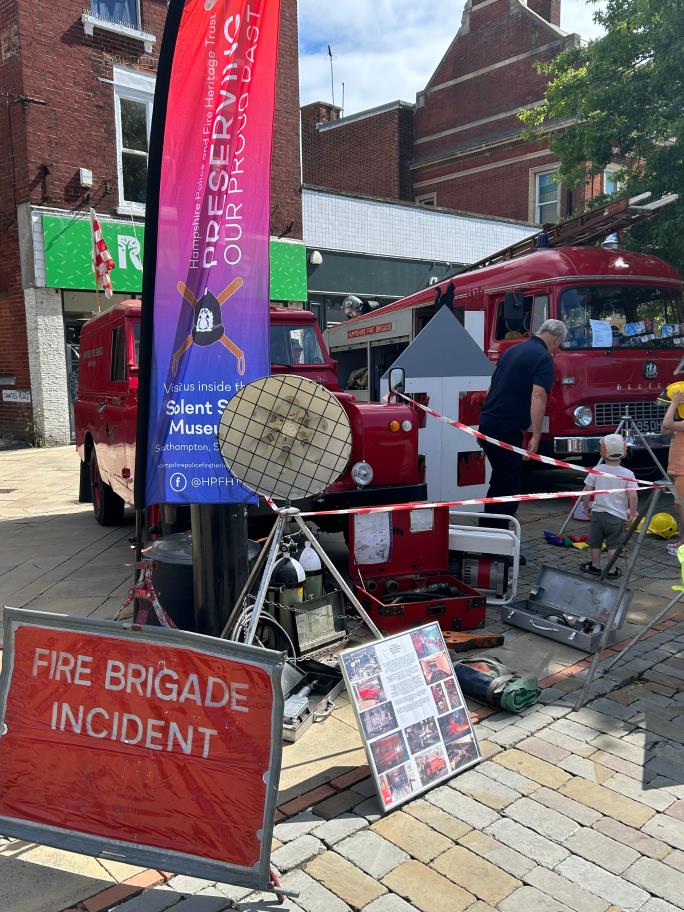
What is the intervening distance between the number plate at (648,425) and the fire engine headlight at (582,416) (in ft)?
2.16

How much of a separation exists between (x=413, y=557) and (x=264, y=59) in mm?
3256

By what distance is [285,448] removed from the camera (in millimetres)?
3422

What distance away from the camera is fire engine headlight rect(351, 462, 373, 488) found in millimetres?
5289

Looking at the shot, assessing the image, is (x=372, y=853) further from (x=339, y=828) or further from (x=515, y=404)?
(x=515, y=404)

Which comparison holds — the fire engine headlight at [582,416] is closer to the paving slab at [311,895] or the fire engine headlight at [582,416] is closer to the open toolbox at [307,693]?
the open toolbox at [307,693]

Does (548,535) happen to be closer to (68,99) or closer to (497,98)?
(68,99)

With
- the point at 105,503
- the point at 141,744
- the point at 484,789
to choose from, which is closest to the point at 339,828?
the point at 484,789

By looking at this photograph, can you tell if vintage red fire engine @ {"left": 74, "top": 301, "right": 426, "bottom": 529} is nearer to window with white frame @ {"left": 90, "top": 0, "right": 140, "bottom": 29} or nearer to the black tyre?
the black tyre

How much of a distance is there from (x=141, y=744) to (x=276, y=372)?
4382 mm

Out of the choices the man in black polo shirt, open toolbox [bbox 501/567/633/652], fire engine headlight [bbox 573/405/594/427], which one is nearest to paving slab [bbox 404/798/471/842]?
open toolbox [bbox 501/567/633/652]

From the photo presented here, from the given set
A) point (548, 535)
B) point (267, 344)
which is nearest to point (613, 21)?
point (548, 535)

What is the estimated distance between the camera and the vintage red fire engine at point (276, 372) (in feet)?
17.6

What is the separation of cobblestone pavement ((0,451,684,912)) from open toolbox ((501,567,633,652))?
1.78 feet

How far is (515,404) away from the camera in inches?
251
